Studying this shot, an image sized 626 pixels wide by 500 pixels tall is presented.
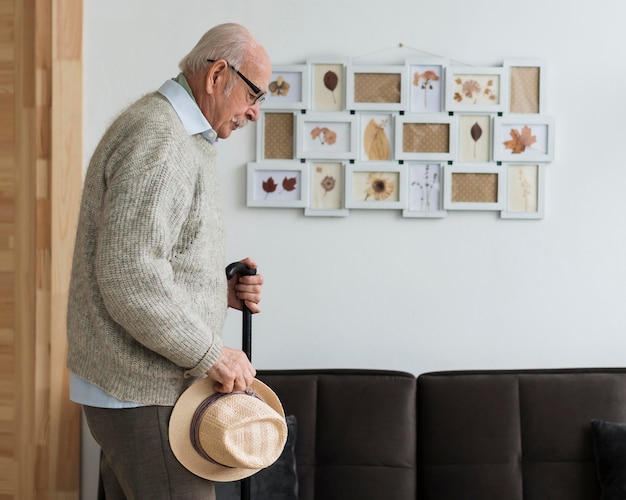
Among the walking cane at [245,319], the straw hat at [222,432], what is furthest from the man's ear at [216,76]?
the straw hat at [222,432]

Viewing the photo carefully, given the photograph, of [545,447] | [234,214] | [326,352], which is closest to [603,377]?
[545,447]

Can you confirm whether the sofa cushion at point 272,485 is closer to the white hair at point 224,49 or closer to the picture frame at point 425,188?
the picture frame at point 425,188

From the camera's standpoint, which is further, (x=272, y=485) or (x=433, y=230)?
(x=433, y=230)

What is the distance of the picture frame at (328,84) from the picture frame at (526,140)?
20.9 inches

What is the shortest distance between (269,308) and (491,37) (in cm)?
119

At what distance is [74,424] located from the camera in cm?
273

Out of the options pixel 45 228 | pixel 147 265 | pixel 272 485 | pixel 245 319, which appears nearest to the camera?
pixel 147 265

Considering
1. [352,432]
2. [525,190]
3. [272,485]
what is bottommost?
[272,485]

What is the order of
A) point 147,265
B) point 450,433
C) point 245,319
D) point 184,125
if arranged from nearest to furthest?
point 147,265 → point 184,125 → point 245,319 → point 450,433

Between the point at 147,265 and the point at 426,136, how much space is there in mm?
1583

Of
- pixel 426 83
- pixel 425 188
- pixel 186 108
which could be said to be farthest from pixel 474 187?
pixel 186 108

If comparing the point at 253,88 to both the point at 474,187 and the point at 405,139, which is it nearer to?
the point at 405,139

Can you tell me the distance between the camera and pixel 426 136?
9.07 feet

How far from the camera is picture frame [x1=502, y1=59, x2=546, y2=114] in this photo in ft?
9.04
